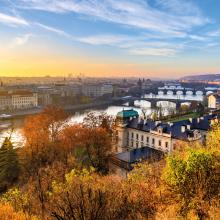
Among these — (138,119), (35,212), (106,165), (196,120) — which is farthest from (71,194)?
(196,120)

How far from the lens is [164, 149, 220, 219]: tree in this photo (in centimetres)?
912

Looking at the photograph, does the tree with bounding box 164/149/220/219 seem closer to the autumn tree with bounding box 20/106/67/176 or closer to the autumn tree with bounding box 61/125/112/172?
the autumn tree with bounding box 61/125/112/172

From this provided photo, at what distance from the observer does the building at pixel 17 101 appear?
68062mm

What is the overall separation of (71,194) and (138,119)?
1912cm

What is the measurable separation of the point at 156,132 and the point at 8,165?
11852 mm

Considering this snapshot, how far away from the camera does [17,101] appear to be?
70.7m

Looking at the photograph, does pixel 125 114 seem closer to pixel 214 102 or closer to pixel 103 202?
pixel 103 202

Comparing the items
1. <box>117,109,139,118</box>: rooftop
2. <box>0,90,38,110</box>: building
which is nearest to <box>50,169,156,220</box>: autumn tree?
<box>117,109,139,118</box>: rooftop

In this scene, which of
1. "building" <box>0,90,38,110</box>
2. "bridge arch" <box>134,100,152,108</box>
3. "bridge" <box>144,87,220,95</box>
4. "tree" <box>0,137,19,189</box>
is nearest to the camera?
"tree" <box>0,137,19,189</box>

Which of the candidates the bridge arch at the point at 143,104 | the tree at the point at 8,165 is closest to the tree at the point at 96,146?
the tree at the point at 8,165

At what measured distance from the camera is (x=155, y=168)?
44.9 ft

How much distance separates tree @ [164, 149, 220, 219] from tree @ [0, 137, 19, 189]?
47.0ft

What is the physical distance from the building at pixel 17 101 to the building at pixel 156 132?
45.8m

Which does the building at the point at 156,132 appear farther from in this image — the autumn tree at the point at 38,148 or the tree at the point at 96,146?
the autumn tree at the point at 38,148
